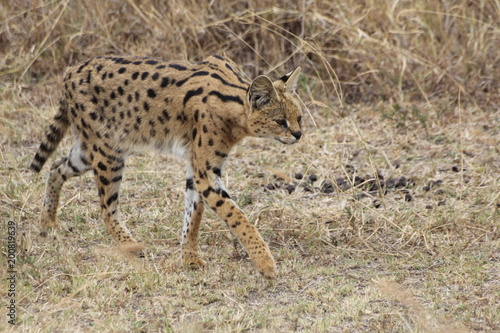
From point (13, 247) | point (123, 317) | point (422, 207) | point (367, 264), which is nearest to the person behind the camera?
point (123, 317)

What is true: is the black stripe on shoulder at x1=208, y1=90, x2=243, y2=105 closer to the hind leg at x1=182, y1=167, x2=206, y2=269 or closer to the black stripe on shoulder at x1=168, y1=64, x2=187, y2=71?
the black stripe on shoulder at x1=168, y1=64, x2=187, y2=71

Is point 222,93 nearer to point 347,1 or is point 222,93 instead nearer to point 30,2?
point 347,1

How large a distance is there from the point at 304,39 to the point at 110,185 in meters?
3.64

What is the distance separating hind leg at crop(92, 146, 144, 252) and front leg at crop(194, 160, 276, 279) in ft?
2.52

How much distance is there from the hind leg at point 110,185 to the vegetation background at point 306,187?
19cm

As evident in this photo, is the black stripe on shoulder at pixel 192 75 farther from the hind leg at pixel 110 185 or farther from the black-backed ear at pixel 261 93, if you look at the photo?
the hind leg at pixel 110 185

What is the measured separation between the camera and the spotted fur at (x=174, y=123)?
17.2 feet

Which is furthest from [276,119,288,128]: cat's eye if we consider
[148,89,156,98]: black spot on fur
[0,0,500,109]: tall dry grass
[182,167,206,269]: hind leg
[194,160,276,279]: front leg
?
[0,0,500,109]: tall dry grass

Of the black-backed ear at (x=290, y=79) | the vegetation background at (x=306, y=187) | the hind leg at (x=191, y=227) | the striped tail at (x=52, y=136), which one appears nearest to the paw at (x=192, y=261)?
the hind leg at (x=191, y=227)

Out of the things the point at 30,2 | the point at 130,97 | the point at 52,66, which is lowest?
the point at 52,66

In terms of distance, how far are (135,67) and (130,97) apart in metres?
0.24

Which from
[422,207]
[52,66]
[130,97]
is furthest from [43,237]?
[52,66]

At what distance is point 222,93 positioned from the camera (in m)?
5.39

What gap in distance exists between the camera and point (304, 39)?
869 centimetres
